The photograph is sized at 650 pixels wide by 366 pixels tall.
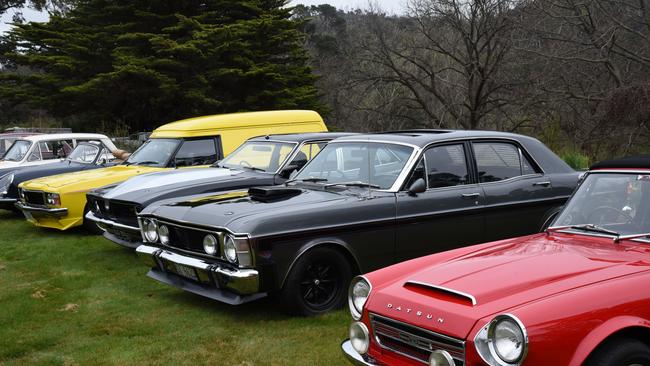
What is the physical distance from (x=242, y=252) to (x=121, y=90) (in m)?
22.9

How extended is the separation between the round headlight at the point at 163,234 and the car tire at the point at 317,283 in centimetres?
144

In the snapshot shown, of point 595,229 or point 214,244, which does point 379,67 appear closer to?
point 214,244

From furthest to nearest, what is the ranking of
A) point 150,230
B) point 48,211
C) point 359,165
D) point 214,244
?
point 48,211 < point 150,230 < point 359,165 < point 214,244

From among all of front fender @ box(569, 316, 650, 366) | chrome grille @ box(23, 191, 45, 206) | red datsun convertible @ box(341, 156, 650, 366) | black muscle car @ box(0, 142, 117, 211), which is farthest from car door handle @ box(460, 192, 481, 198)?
black muscle car @ box(0, 142, 117, 211)

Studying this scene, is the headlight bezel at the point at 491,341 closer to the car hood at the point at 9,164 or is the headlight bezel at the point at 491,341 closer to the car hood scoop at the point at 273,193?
the car hood scoop at the point at 273,193

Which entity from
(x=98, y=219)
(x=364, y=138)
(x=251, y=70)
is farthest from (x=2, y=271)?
(x=251, y=70)

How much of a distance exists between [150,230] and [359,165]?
2247 mm

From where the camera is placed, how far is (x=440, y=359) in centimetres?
321

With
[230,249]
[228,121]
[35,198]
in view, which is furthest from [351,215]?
[35,198]

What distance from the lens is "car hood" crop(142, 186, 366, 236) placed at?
5473 mm

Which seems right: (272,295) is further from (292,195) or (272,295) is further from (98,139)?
(98,139)

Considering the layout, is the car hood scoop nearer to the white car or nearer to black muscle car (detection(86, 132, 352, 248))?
black muscle car (detection(86, 132, 352, 248))

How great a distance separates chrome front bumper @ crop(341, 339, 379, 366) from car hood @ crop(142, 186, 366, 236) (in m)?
1.67

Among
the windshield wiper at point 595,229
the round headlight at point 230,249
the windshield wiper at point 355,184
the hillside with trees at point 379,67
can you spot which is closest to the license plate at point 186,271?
the round headlight at point 230,249
